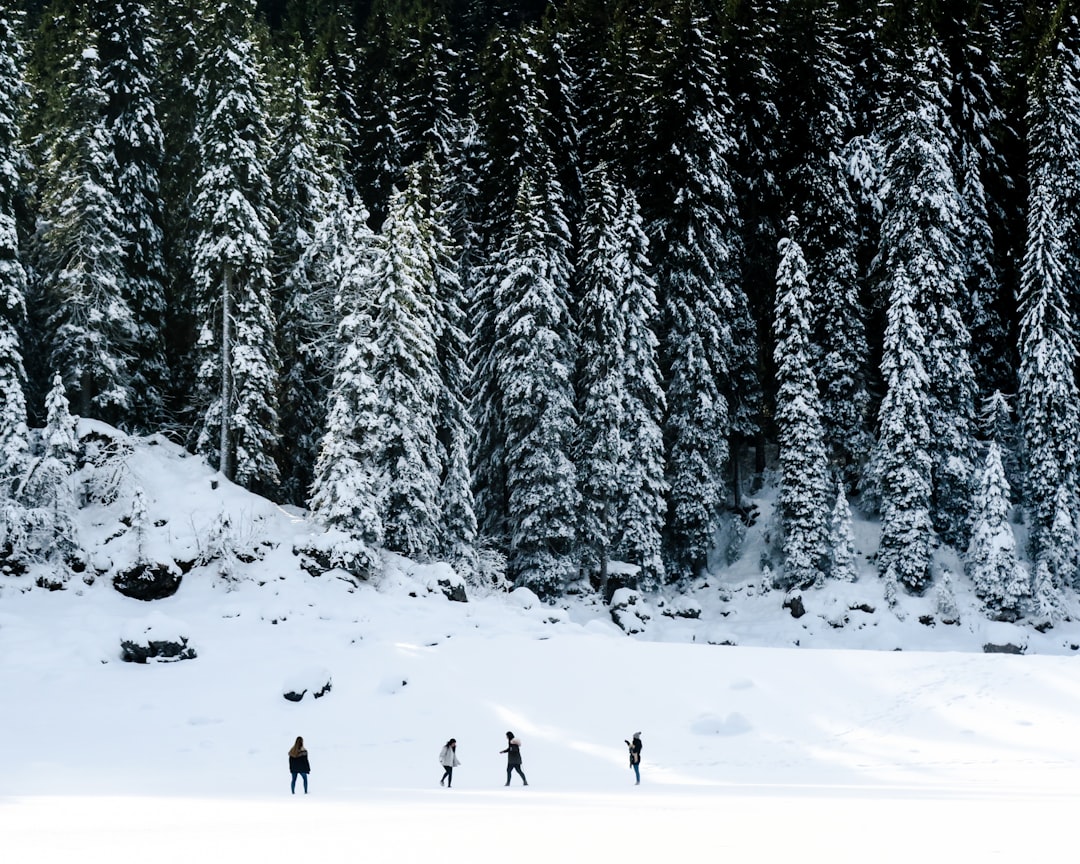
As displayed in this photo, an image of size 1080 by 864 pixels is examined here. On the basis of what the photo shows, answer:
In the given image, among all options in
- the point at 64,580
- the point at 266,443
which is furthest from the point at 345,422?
the point at 64,580

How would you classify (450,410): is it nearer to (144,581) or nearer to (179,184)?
(144,581)

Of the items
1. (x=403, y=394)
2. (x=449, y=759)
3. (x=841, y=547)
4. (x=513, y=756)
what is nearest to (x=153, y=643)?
(x=449, y=759)

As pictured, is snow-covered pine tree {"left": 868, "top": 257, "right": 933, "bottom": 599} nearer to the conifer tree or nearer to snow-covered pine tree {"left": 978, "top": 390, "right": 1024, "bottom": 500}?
snow-covered pine tree {"left": 978, "top": 390, "right": 1024, "bottom": 500}

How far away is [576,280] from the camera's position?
38000 mm

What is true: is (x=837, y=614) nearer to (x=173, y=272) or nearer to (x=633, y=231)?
(x=633, y=231)

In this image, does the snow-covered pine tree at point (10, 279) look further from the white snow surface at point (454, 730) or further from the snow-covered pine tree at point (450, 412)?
the snow-covered pine tree at point (450, 412)

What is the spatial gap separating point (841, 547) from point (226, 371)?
24323 mm

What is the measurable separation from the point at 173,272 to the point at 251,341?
7.37 metres

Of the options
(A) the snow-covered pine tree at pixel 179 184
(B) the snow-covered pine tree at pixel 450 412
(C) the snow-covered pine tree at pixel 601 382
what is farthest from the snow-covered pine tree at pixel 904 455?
(A) the snow-covered pine tree at pixel 179 184

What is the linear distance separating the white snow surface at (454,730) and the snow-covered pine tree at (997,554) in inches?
398

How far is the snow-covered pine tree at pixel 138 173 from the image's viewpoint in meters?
33.1

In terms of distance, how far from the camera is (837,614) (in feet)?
114

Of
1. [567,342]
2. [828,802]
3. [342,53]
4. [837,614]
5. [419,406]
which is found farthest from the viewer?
[342,53]

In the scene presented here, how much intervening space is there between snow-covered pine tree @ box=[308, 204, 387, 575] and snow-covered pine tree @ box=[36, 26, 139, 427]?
24.5 feet
